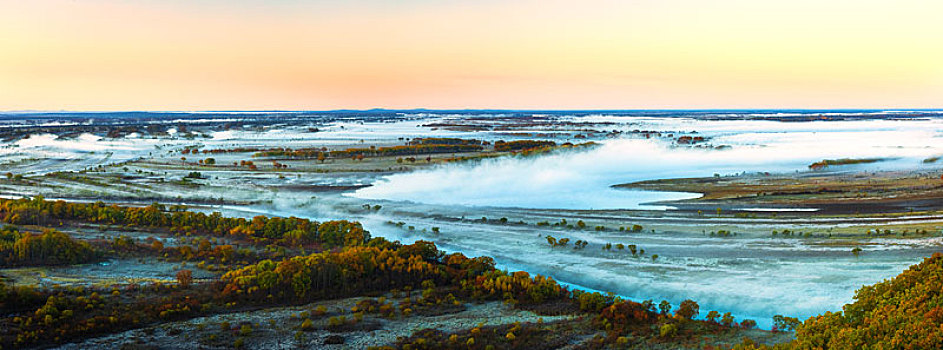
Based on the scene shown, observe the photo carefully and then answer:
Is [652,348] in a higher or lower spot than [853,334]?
lower

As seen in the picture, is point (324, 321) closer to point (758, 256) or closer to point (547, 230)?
point (547, 230)

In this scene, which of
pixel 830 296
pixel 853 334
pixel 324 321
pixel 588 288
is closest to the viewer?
pixel 853 334

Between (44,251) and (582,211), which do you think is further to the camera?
(582,211)

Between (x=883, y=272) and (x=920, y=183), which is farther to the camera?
(x=920, y=183)

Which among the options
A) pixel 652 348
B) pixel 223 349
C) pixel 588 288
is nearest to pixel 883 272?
pixel 588 288

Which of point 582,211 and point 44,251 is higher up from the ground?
point 44,251

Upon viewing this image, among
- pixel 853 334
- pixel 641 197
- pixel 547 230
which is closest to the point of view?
pixel 853 334

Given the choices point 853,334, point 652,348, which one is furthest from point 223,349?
point 853,334

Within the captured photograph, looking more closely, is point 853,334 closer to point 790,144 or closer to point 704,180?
point 704,180

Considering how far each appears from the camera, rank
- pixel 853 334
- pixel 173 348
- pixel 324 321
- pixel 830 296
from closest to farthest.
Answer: pixel 853 334 → pixel 173 348 → pixel 324 321 → pixel 830 296
